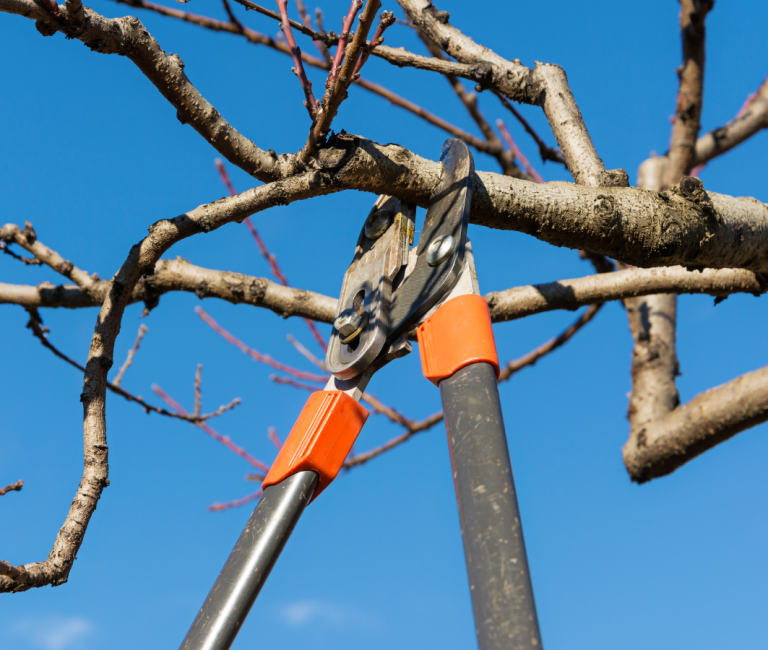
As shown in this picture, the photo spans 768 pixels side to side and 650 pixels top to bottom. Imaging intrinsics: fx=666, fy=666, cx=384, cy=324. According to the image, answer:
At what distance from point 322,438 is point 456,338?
1.02 feet

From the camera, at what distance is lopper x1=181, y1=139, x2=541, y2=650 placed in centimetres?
92

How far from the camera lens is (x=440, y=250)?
128cm

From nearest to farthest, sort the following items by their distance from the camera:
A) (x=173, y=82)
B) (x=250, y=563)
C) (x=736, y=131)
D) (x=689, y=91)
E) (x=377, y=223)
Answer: (x=250, y=563), (x=173, y=82), (x=377, y=223), (x=689, y=91), (x=736, y=131)

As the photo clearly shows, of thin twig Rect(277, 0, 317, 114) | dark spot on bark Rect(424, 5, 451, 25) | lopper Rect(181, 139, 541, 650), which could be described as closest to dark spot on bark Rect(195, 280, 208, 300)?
lopper Rect(181, 139, 541, 650)

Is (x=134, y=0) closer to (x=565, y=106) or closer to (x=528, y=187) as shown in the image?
(x=565, y=106)

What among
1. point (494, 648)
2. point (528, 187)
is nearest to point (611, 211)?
point (528, 187)

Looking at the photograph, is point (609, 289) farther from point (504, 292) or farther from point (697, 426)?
point (697, 426)

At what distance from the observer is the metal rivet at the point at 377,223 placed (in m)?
1.48

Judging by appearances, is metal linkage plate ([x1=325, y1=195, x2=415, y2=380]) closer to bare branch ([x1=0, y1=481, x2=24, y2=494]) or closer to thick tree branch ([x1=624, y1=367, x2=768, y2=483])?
bare branch ([x1=0, y1=481, x2=24, y2=494])

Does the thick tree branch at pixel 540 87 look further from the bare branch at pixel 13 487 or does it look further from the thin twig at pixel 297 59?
the bare branch at pixel 13 487

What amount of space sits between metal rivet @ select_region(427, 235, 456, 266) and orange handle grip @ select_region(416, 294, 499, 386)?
0.31ft

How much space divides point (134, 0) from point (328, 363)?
230 cm

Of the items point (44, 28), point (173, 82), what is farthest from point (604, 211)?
point (44, 28)

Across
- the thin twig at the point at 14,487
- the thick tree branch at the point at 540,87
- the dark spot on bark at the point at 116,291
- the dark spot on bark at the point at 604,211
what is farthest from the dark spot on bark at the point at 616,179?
the thin twig at the point at 14,487
